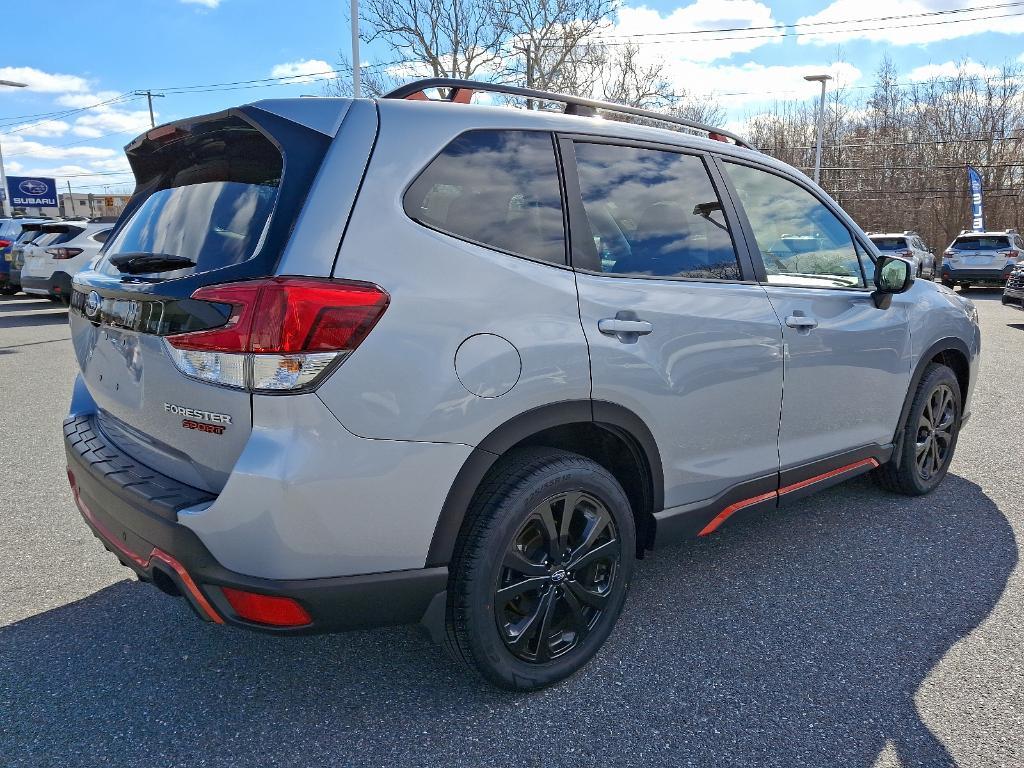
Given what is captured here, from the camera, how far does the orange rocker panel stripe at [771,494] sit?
114 inches

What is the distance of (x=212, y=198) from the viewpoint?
7.27 ft

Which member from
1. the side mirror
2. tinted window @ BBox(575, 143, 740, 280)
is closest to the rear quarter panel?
tinted window @ BBox(575, 143, 740, 280)

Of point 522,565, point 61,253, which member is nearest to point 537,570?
point 522,565

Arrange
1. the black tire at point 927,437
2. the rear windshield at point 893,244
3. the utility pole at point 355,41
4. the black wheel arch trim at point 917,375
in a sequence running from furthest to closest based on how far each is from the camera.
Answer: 1. the rear windshield at point 893,244
2. the utility pole at point 355,41
3. the black tire at point 927,437
4. the black wheel arch trim at point 917,375

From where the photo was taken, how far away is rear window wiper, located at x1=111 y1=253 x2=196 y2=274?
7.00ft

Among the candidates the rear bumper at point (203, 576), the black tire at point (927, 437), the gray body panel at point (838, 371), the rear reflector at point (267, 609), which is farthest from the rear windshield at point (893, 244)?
the rear reflector at point (267, 609)

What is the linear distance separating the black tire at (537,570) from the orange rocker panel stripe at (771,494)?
0.47 m

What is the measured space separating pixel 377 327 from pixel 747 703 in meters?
1.66

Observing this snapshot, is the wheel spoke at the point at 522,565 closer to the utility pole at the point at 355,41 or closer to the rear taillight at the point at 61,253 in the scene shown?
the rear taillight at the point at 61,253

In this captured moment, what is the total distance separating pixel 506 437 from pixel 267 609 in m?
0.78

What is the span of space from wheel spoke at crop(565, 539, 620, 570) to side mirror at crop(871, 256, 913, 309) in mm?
1974

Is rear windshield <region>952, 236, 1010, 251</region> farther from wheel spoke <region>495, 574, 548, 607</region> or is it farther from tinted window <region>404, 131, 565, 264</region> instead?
wheel spoke <region>495, 574, 548, 607</region>

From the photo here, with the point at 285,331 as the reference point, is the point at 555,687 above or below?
below

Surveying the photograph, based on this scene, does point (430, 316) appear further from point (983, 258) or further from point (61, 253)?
point (983, 258)
